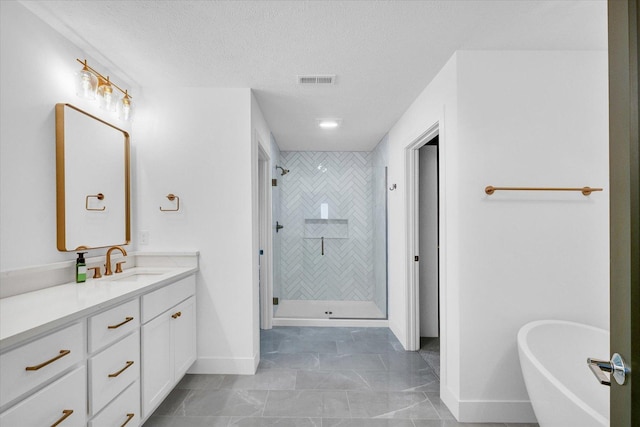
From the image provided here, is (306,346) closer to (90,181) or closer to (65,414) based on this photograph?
(65,414)

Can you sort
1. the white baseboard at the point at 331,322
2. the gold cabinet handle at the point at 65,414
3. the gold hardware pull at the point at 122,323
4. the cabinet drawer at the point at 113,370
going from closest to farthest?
the gold cabinet handle at the point at 65,414 < the cabinet drawer at the point at 113,370 < the gold hardware pull at the point at 122,323 < the white baseboard at the point at 331,322

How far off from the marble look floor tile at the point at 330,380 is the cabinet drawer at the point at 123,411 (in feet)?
3.71

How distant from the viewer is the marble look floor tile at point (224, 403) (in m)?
2.09

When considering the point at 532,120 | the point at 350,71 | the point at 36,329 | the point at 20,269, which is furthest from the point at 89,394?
the point at 532,120

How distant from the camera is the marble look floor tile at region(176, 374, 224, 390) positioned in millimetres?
2410

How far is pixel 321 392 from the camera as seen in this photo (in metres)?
2.35

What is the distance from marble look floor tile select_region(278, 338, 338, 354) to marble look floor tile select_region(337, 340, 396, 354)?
0.28 feet

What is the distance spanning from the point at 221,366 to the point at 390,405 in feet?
4.61

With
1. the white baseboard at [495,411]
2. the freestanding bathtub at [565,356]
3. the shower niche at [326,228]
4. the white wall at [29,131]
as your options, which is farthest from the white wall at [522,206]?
the shower niche at [326,228]

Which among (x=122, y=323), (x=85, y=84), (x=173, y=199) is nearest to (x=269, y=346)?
(x=173, y=199)

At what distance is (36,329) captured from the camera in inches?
43.8

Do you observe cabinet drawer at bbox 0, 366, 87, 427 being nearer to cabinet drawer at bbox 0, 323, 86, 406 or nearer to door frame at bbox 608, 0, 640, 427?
cabinet drawer at bbox 0, 323, 86, 406

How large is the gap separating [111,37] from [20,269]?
1.45m

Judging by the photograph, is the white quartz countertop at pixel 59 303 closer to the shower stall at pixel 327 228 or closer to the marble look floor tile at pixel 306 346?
the marble look floor tile at pixel 306 346
